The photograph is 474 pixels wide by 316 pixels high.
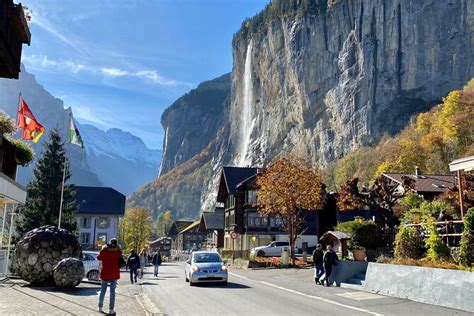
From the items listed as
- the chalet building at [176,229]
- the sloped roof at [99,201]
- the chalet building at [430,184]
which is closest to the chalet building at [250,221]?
the chalet building at [430,184]

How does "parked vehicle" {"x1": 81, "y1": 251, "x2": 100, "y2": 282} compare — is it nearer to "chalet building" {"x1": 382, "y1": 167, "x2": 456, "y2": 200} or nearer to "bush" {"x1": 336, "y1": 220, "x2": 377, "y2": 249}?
"bush" {"x1": 336, "y1": 220, "x2": 377, "y2": 249}

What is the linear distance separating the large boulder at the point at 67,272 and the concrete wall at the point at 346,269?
10295 millimetres

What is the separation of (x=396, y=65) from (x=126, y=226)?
216 feet

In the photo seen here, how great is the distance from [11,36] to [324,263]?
14907 mm

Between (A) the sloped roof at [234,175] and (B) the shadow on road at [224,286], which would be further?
(A) the sloped roof at [234,175]

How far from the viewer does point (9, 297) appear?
544 inches

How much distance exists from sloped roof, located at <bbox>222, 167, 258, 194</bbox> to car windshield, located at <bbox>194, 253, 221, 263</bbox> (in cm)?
3593

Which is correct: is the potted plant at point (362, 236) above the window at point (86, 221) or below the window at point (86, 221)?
below

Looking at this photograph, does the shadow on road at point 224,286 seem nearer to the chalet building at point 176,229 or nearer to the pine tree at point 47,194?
the pine tree at point 47,194

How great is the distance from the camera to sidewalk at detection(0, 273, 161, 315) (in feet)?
37.2

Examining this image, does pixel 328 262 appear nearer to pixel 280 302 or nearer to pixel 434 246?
pixel 434 246

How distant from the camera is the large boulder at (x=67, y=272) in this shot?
1697cm

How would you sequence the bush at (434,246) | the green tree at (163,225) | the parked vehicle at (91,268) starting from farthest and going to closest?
1. the green tree at (163,225)
2. the parked vehicle at (91,268)
3. the bush at (434,246)

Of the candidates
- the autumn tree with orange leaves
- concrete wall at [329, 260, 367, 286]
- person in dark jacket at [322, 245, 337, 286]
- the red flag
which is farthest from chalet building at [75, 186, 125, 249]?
person in dark jacket at [322, 245, 337, 286]
